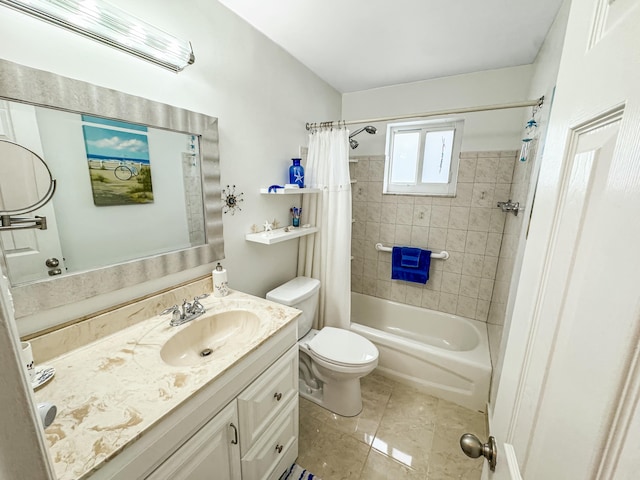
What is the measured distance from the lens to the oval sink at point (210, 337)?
43.0 inches

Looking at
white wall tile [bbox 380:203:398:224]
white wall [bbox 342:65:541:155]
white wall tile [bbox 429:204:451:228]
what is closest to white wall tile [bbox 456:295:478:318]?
white wall tile [bbox 429:204:451:228]

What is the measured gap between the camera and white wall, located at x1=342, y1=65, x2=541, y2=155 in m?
1.98

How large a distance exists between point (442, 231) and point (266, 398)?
2.03 meters

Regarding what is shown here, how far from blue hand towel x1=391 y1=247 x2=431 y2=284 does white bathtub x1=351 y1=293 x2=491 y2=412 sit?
0.37 metres

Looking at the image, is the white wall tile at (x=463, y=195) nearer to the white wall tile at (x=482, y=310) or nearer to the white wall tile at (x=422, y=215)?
the white wall tile at (x=422, y=215)

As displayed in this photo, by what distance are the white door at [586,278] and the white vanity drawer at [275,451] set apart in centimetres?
93

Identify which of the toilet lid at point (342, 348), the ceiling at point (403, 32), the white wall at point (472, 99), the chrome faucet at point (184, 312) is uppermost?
the ceiling at point (403, 32)

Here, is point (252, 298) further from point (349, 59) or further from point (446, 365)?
point (349, 59)

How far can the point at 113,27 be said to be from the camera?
2.94 ft

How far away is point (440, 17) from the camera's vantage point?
4.58 ft

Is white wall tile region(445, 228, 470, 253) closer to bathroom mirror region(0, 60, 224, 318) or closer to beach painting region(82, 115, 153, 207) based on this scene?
bathroom mirror region(0, 60, 224, 318)

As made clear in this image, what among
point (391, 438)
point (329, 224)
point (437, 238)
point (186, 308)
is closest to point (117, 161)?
point (186, 308)

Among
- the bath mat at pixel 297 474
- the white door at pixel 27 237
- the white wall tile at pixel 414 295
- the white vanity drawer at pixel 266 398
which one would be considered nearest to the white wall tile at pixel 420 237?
the white wall tile at pixel 414 295

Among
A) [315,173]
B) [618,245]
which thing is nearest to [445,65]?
[315,173]
